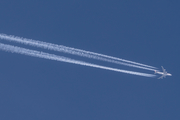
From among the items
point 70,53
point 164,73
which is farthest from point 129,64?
point 70,53

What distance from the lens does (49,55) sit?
55562 mm

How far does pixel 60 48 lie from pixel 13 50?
34.5ft

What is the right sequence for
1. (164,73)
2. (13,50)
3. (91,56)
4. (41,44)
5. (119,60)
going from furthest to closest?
1. (164,73)
2. (119,60)
3. (91,56)
4. (41,44)
5. (13,50)

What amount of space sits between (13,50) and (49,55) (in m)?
7.66

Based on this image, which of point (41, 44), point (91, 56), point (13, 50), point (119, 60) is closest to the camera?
point (13, 50)

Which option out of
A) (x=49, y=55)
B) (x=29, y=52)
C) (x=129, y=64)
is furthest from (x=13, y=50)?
(x=129, y=64)

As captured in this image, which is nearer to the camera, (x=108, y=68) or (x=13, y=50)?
(x=13, y=50)

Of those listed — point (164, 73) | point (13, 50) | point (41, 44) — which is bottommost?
point (13, 50)

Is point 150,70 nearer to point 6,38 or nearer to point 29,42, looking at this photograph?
point 29,42

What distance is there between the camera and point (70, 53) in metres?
58.8

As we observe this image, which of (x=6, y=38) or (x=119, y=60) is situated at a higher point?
(x=119, y=60)

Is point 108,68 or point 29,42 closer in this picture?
point 29,42

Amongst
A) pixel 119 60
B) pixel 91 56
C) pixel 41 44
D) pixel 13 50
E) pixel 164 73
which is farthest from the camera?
pixel 164 73

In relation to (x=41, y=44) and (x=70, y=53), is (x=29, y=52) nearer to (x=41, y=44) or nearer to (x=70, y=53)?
(x=41, y=44)
